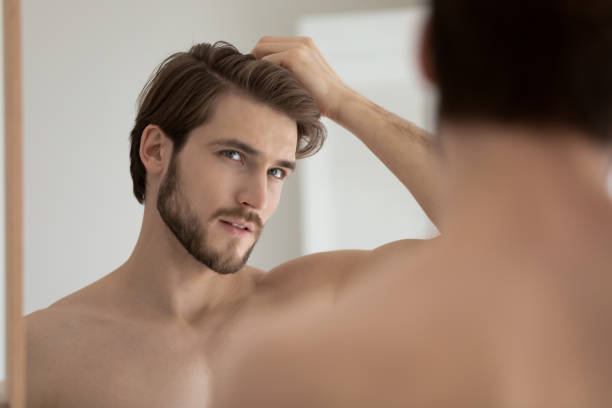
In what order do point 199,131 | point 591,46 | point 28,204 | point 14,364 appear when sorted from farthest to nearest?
point 28,204 → point 199,131 → point 14,364 → point 591,46

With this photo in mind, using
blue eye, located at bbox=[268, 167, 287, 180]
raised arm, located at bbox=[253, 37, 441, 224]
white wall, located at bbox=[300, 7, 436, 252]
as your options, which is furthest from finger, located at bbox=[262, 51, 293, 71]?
white wall, located at bbox=[300, 7, 436, 252]

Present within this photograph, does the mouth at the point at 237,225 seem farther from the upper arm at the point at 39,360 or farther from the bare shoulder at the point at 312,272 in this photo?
the upper arm at the point at 39,360

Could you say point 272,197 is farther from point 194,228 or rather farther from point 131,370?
point 131,370

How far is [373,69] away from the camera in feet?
6.81

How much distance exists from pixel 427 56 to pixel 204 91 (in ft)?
1.96

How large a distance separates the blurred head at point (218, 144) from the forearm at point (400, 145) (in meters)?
0.05

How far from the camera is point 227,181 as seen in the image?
3.00 feet

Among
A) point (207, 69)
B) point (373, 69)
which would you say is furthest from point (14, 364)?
point (373, 69)

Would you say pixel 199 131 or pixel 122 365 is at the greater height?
pixel 199 131

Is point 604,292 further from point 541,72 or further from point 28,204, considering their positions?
point 28,204

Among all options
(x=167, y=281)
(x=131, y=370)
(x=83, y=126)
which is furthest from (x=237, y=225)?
(x=83, y=126)

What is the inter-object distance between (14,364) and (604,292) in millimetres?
596

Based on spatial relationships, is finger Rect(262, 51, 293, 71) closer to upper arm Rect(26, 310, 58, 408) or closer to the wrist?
the wrist

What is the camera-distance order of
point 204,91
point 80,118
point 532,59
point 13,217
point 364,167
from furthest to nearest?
point 364,167
point 80,118
point 204,91
point 13,217
point 532,59
